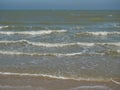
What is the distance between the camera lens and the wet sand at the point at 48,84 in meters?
6.70

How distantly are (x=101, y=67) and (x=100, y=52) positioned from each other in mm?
2269

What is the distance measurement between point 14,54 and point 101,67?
3750mm

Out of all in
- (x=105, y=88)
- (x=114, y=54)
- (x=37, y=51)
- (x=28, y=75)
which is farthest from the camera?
(x=37, y=51)

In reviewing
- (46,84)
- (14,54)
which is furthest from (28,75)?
(14,54)

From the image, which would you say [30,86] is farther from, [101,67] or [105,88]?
[101,67]

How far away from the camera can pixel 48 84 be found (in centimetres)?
700

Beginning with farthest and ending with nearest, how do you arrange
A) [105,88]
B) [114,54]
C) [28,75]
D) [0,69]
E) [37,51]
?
[37,51]
[114,54]
[0,69]
[28,75]
[105,88]

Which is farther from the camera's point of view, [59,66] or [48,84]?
[59,66]

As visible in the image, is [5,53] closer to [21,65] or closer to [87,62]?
[21,65]

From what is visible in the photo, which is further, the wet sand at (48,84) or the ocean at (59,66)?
the ocean at (59,66)

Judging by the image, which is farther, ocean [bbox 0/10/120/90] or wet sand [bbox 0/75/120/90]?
ocean [bbox 0/10/120/90]

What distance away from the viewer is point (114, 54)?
10.4 meters

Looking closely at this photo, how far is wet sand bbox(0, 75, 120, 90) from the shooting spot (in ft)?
22.0

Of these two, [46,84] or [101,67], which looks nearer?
[46,84]
